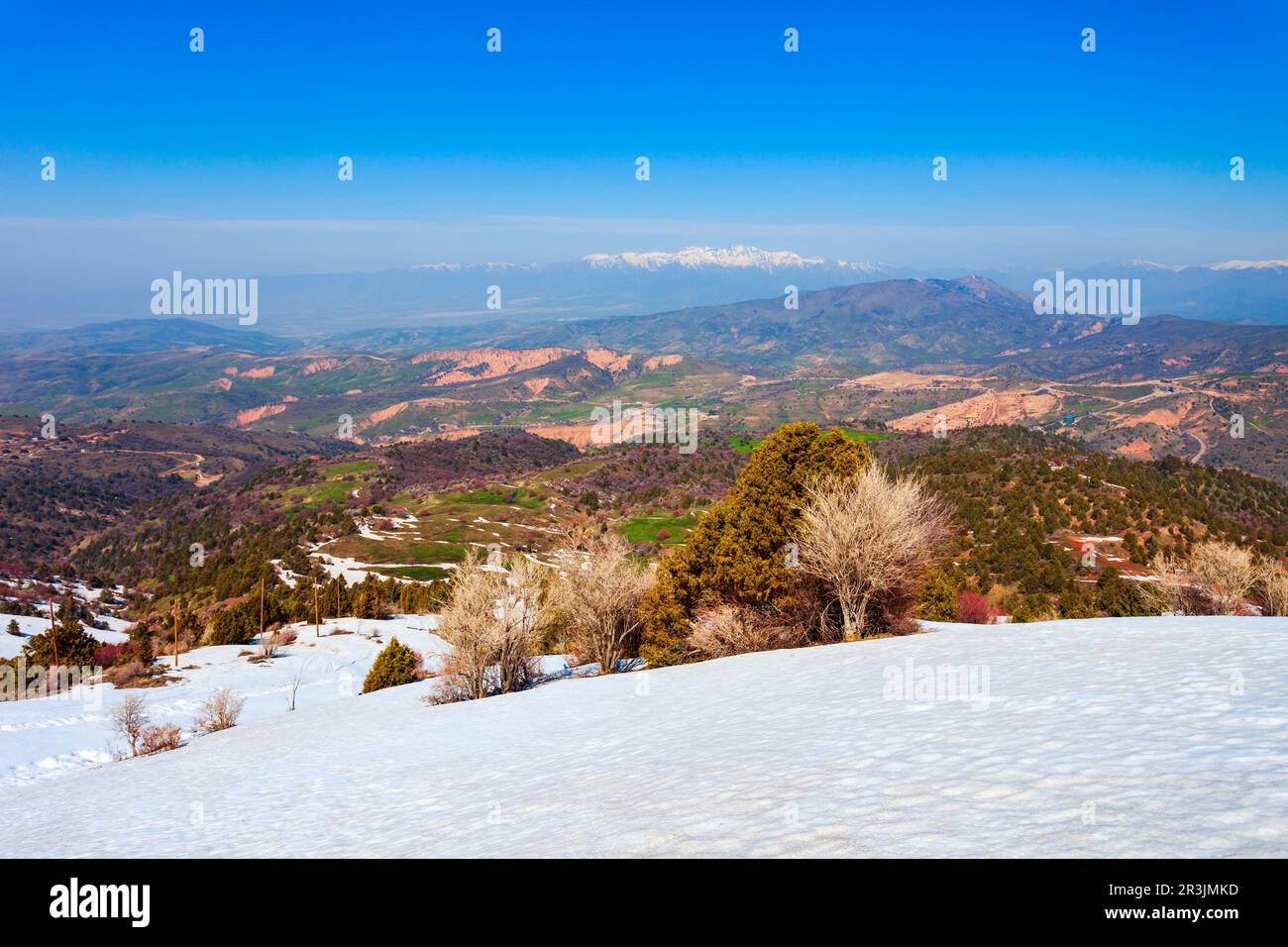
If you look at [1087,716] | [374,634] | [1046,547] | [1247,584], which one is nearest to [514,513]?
[374,634]

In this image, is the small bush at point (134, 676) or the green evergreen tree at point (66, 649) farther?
the green evergreen tree at point (66, 649)

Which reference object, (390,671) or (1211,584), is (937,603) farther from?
(390,671)

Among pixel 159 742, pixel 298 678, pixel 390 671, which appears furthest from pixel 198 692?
pixel 159 742

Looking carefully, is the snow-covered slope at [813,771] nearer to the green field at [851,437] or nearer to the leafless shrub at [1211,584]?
the leafless shrub at [1211,584]

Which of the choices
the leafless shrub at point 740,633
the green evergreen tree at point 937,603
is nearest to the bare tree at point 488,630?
the leafless shrub at point 740,633

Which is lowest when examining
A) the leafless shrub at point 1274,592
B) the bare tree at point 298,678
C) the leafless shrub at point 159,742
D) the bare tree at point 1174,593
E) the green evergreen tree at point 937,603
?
the bare tree at point 298,678

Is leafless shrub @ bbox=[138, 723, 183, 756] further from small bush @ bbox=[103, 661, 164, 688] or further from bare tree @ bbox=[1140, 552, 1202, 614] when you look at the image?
bare tree @ bbox=[1140, 552, 1202, 614]
